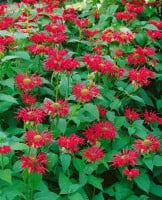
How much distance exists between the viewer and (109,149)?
2363 mm

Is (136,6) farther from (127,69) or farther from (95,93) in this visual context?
(95,93)

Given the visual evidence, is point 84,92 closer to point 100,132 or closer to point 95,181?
point 100,132

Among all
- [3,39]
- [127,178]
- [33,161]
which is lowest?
[127,178]

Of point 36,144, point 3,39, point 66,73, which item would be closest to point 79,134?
point 66,73

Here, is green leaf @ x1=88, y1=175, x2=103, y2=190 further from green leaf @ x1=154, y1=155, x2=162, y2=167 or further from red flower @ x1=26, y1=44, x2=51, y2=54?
red flower @ x1=26, y1=44, x2=51, y2=54

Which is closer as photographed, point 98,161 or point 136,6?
point 98,161

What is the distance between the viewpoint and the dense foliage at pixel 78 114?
2119mm

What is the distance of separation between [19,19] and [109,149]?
1.14 metres

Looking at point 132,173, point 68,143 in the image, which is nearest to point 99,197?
point 132,173

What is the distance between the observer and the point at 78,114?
233cm

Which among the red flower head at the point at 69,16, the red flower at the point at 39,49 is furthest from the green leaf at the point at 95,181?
the red flower head at the point at 69,16

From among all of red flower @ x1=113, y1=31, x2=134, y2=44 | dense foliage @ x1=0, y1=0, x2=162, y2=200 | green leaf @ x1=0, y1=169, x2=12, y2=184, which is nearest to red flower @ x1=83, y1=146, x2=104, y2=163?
dense foliage @ x1=0, y1=0, x2=162, y2=200

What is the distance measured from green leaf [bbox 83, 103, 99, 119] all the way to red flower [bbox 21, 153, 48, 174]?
0.35m

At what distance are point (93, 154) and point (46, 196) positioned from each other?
263mm
